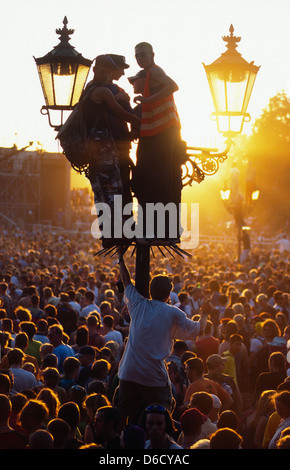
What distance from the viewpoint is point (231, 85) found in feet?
21.6

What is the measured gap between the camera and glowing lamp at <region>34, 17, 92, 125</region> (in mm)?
6262

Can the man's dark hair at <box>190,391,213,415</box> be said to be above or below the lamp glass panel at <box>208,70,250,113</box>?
below

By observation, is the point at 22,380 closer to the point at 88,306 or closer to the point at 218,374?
the point at 218,374

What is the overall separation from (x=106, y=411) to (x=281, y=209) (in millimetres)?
62102

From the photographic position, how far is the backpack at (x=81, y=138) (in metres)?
5.14

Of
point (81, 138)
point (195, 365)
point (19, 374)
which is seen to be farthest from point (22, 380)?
point (81, 138)

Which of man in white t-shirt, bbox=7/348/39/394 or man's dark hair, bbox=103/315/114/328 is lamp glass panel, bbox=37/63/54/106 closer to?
man in white t-shirt, bbox=7/348/39/394

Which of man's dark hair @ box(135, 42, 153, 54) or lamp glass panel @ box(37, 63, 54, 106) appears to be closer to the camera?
Result: man's dark hair @ box(135, 42, 153, 54)

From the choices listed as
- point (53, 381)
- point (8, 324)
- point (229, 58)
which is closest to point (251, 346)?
point (8, 324)

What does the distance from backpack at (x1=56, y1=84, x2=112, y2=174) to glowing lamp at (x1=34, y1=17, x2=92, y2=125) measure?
3.57 ft

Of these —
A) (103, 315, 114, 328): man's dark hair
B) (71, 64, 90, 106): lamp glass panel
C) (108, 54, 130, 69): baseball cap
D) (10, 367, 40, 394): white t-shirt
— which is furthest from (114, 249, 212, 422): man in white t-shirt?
(103, 315, 114, 328): man's dark hair

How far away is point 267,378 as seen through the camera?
8.31 metres

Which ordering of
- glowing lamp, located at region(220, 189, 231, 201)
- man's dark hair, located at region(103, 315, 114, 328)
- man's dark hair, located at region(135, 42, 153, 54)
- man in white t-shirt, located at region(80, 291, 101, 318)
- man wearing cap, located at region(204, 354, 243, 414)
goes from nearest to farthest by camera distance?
1. man's dark hair, located at region(135, 42, 153, 54)
2. man wearing cap, located at region(204, 354, 243, 414)
3. man's dark hair, located at region(103, 315, 114, 328)
4. man in white t-shirt, located at region(80, 291, 101, 318)
5. glowing lamp, located at region(220, 189, 231, 201)

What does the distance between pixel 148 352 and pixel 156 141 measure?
133cm
